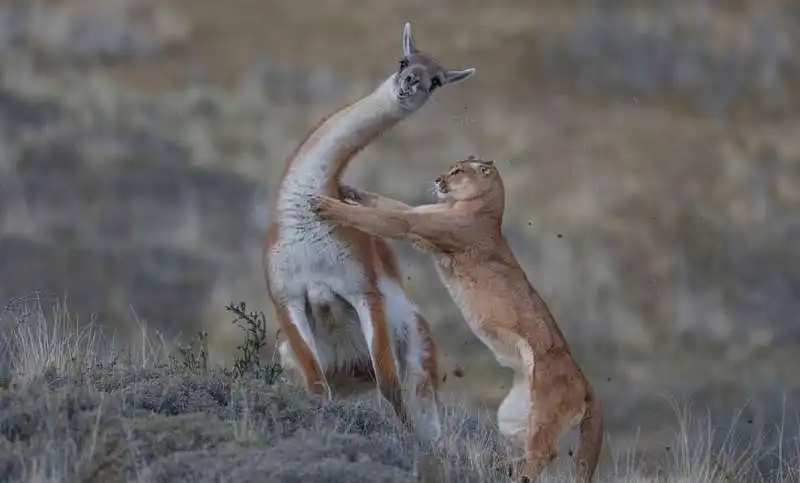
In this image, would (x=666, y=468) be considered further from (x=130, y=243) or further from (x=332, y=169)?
(x=130, y=243)

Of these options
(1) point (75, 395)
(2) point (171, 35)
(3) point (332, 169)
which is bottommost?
(1) point (75, 395)

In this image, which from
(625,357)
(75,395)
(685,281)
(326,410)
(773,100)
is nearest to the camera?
(75,395)

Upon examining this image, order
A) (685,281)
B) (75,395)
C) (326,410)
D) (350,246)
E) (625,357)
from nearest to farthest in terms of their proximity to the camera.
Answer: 1. (75,395)
2. (326,410)
3. (350,246)
4. (625,357)
5. (685,281)

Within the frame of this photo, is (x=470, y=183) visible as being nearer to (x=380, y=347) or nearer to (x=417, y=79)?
(x=417, y=79)

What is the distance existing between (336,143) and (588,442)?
239cm

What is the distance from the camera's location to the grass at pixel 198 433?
9.30 meters

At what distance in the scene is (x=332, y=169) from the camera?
40.3 feet

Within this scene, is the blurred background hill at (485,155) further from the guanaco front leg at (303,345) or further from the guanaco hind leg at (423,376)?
the guanaco front leg at (303,345)

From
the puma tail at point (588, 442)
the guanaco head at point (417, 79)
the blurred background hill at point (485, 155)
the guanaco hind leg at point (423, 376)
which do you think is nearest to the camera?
the puma tail at point (588, 442)

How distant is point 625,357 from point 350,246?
11.0 m

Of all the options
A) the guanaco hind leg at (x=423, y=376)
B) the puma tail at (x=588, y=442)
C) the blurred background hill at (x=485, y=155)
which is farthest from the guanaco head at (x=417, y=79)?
the blurred background hill at (x=485, y=155)

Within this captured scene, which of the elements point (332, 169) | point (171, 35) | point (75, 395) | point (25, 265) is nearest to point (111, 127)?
point (171, 35)

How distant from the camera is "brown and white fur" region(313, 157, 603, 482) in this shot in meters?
11.1

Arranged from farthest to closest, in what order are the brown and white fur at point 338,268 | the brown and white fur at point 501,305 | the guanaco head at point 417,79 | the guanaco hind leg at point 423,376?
the guanaco hind leg at point 423,376 → the guanaco head at point 417,79 → the brown and white fur at point 338,268 → the brown and white fur at point 501,305
